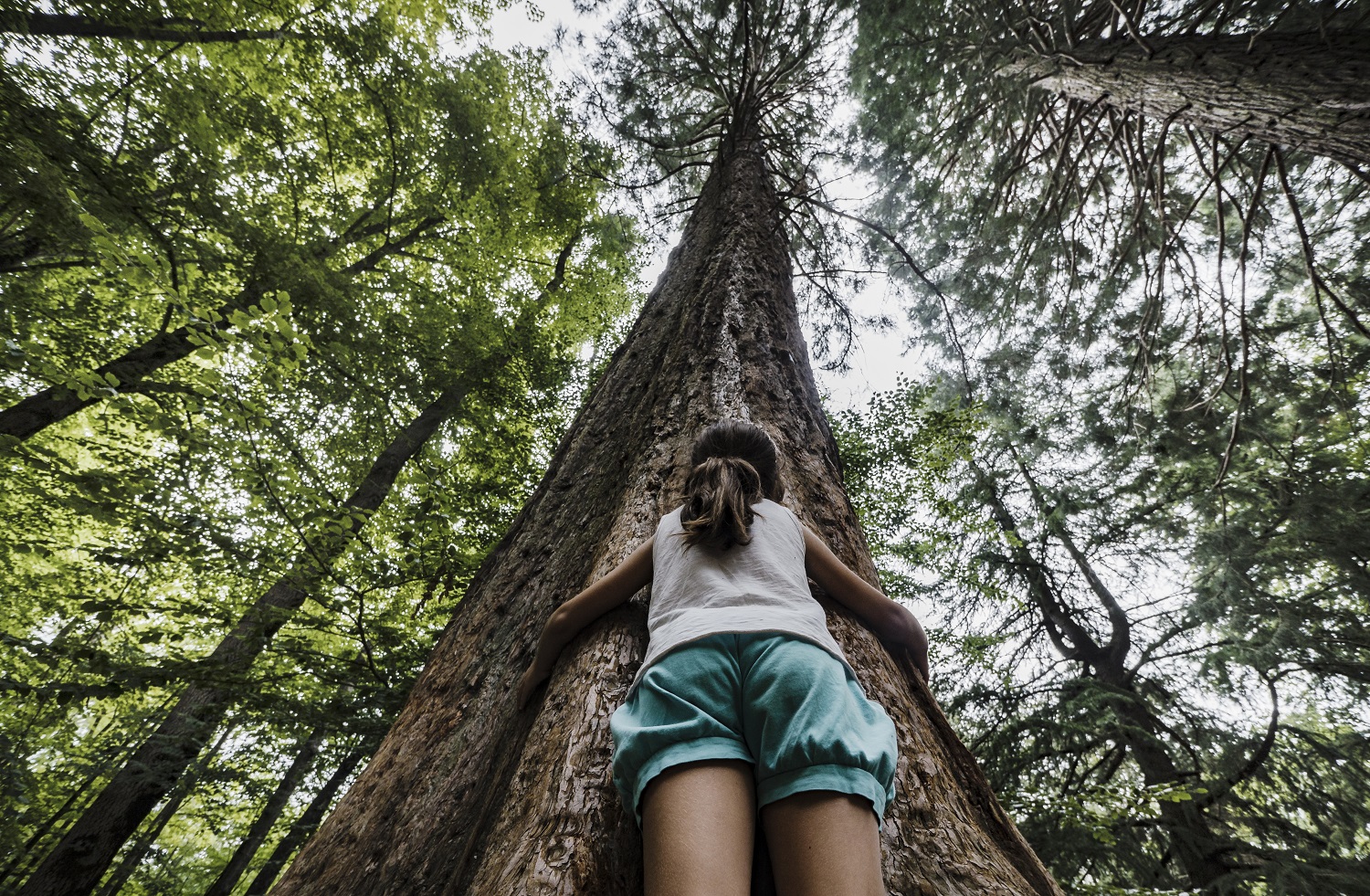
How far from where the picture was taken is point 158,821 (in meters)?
10.2

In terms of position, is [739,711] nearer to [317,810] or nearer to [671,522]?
[671,522]

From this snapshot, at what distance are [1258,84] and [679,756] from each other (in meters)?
5.13

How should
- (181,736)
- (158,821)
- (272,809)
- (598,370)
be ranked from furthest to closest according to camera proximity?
1. (158,821)
2. (598,370)
3. (272,809)
4. (181,736)

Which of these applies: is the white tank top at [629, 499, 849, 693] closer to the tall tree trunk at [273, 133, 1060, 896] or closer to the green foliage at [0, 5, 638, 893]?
the tall tree trunk at [273, 133, 1060, 896]

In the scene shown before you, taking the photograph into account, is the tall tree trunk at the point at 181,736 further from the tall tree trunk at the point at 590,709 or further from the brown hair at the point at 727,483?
Result: the brown hair at the point at 727,483

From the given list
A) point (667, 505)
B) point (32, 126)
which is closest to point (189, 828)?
point (32, 126)

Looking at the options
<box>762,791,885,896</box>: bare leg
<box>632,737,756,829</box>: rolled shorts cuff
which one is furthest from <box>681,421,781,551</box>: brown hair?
<box>762,791,885,896</box>: bare leg

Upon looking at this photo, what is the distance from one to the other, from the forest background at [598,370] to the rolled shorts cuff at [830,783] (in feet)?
10.7

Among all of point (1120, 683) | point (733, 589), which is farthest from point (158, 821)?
point (1120, 683)

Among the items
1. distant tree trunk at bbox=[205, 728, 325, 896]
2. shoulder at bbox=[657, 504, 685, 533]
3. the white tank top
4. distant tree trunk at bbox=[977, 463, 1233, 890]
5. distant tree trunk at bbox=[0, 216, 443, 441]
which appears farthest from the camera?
distant tree trunk at bbox=[205, 728, 325, 896]

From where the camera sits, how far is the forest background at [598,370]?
3.41m

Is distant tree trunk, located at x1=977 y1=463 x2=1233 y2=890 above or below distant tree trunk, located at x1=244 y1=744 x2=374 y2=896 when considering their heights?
above

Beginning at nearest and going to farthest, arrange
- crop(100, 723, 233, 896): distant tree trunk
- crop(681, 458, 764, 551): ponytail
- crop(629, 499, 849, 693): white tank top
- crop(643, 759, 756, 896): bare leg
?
crop(643, 759, 756, 896): bare leg → crop(629, 499, 849, 693): white tank top → crop(681, 458, 764, 551): ponytail → crop(100, 723, 233, 896): distant tree trunk

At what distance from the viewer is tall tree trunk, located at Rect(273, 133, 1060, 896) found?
41.2 inches
